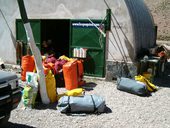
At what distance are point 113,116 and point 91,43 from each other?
5229 millimetres

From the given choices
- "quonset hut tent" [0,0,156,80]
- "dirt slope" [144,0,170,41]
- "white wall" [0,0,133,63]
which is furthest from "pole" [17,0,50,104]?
"dirt slope" [144,0,170,41]

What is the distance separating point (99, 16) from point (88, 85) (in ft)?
9.76

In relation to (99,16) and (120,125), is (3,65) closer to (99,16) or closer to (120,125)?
(99,16)

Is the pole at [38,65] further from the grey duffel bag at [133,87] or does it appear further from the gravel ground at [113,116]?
the grey duffel bag at [133,87]

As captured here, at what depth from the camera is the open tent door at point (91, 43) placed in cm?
1253

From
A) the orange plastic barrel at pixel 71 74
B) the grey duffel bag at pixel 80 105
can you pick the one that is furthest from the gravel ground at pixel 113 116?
the orange plastic barrel at pixel 71 74

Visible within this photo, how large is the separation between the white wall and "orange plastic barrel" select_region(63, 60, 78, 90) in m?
2.10

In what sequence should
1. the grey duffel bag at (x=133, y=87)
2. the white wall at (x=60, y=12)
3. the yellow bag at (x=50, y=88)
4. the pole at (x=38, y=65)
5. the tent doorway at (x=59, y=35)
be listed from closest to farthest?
the pole at (x=38, y=65), the yellow bag at (x=50, y=88), the grey duffel bag at (x=133, y=87), the white wall at (x=60, y=12), the tent doorway at (x=59, y=35)

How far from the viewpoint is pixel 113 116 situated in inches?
319

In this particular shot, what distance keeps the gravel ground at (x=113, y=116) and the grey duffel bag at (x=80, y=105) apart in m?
0.17

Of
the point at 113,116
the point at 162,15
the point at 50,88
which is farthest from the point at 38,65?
the point at 162,15

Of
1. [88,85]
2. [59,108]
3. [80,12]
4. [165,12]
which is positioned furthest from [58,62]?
[165,12]

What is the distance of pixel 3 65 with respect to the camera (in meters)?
14.8

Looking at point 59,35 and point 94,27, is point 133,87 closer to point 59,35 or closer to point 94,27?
point 94,27
